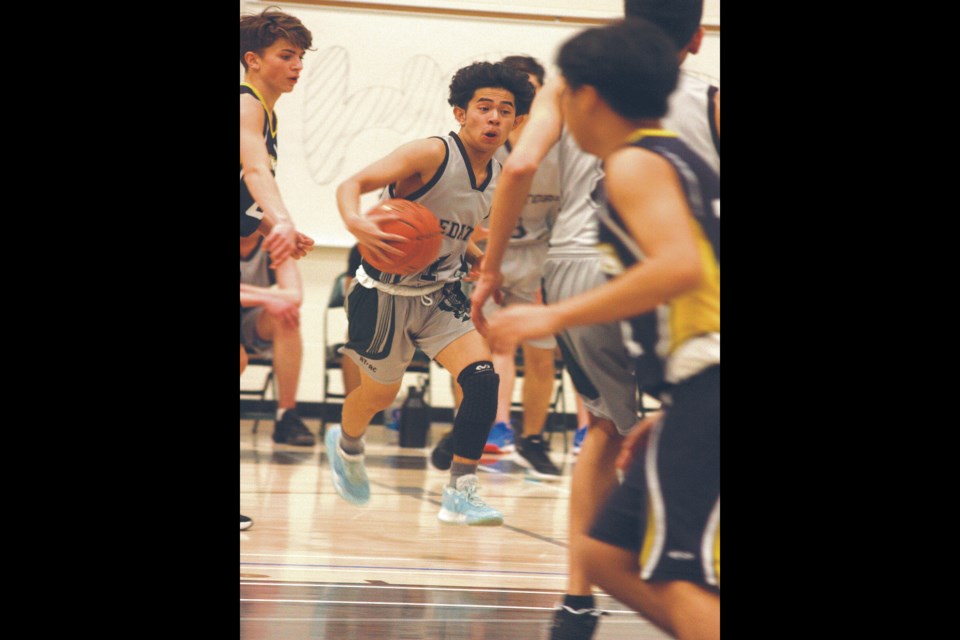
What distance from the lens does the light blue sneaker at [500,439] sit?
304 centimetres

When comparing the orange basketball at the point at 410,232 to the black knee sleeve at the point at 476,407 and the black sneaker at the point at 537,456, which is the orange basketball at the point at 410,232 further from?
the black sneaker at the point at 537,456

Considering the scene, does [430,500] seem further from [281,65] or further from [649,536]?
[281,65]

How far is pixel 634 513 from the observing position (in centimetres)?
220

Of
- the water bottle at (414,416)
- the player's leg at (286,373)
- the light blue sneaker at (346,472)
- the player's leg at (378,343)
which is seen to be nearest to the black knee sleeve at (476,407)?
the player's leg at (378,343)

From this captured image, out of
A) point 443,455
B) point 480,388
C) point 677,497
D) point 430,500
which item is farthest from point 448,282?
point 677,497

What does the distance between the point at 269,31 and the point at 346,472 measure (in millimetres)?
1402

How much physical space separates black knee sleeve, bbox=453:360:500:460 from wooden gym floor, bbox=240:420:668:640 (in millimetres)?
71


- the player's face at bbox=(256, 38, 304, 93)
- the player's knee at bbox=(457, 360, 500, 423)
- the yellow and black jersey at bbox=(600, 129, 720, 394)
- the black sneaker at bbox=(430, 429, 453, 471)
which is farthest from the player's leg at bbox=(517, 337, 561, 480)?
the player's face at bbox=(256, 38, 304, 93)

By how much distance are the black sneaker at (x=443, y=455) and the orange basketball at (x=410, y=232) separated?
567 mm

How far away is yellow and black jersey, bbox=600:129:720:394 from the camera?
2146 mm

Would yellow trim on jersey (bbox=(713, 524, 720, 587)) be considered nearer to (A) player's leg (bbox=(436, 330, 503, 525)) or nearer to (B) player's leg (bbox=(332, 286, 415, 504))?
(A) player's leg (bbox=(436, 330, 503, 525))

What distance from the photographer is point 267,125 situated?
2.85 meters
